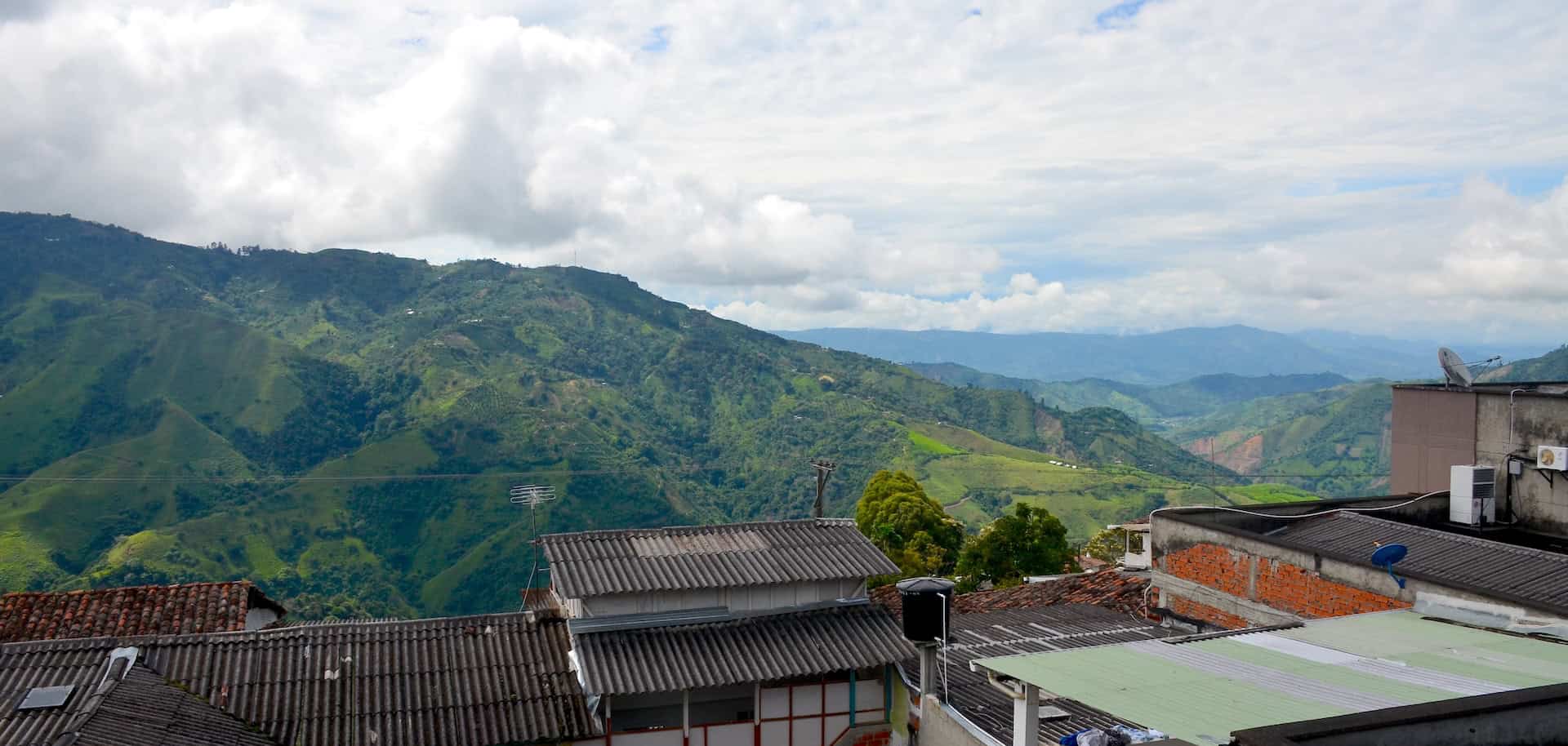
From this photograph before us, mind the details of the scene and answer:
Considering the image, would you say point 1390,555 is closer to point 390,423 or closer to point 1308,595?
point 1308,595

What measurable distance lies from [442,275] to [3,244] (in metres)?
64.7

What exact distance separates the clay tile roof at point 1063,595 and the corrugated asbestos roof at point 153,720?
1099cm

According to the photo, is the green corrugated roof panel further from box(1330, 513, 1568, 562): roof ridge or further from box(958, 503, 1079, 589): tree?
box(958, 503, 1079, 589): tree

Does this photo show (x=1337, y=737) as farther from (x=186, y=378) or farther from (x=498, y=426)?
(x=186, y=378)

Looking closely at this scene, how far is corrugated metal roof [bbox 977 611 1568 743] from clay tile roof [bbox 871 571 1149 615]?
9.56 m

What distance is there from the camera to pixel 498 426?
4023 inches

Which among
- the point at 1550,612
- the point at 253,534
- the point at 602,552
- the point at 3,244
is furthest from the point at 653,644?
the point at 3,244

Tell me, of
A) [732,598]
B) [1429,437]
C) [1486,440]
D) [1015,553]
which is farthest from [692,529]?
[1015,553]

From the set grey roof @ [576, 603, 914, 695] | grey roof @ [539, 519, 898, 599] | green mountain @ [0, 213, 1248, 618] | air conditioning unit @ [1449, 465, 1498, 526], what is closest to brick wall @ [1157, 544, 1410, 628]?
grey roof @ [539, 519, 898, 599]

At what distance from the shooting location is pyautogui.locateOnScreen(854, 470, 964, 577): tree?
3859cm

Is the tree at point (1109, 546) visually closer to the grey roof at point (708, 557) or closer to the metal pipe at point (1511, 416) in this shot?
the metal pipe at point (1511, 416)

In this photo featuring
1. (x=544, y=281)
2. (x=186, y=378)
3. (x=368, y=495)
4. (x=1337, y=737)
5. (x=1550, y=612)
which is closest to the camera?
(x=1337, y=737)

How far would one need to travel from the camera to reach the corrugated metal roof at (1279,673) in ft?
24.3

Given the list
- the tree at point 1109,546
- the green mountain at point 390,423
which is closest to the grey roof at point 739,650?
the tree at point 1109,546
